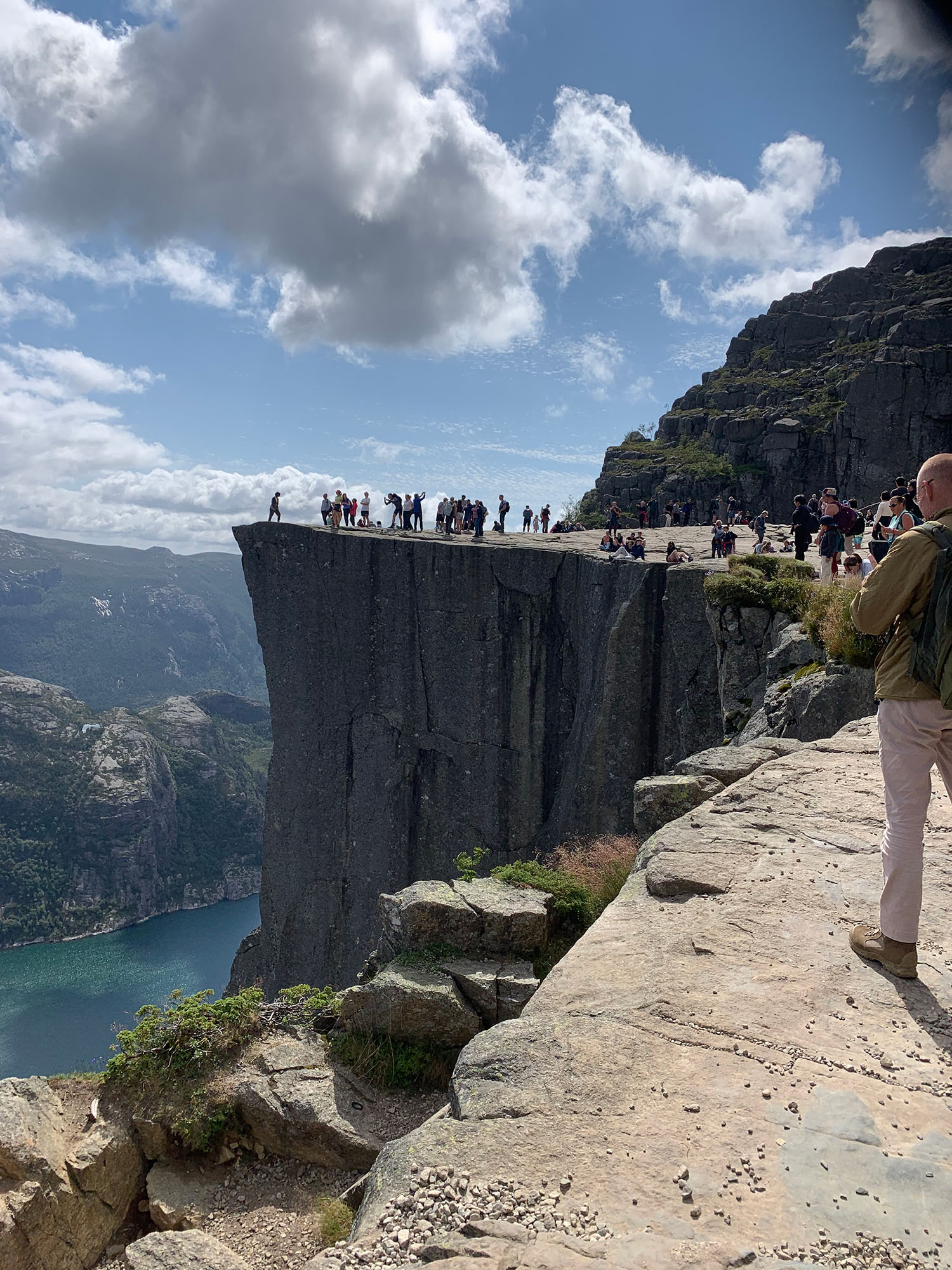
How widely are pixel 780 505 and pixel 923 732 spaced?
48367mm

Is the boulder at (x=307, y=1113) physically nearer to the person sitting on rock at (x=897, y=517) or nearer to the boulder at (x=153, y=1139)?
the boulder at (x=153, y=1139)

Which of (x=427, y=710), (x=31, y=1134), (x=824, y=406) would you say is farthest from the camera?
(x=824, y=406)

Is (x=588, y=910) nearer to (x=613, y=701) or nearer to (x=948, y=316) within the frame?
(x=613, y=701)

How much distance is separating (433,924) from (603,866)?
2193 millimetres

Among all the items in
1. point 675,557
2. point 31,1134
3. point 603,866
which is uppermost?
point 675,557

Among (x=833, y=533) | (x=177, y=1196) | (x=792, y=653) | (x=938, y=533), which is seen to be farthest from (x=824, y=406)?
(x=177, y=1196)

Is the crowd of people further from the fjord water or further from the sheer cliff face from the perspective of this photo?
the fjord water

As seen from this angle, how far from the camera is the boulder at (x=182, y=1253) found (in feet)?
17.5

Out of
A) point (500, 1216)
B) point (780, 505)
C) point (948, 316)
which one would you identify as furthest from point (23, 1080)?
point (948, 316)

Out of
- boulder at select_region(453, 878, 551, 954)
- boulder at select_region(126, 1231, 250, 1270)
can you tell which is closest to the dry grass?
boulder at select_region(453, 878, 551, 954)

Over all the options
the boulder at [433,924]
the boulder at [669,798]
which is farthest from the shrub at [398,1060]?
the boulder at [669,798]

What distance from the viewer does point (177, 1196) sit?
677 centimetres

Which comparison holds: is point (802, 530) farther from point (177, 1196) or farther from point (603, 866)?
point (177, 1196)

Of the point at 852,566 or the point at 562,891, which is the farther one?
the point at 852,566
